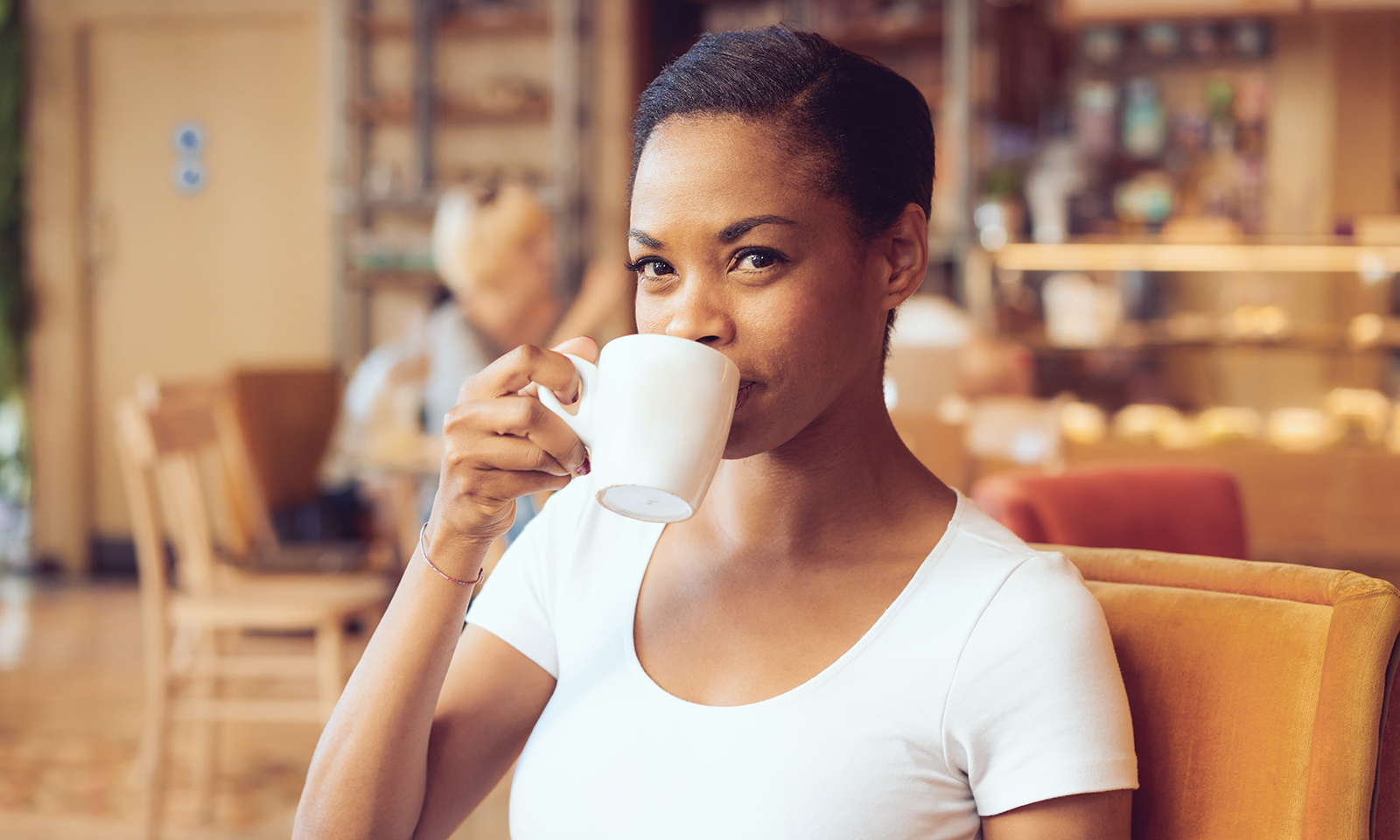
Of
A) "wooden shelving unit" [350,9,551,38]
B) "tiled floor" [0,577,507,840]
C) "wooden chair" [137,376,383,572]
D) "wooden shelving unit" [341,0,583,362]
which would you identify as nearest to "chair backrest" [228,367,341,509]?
"wooden chair" [137,376,383,572]

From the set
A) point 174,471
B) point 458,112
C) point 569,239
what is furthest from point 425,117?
point 174,471

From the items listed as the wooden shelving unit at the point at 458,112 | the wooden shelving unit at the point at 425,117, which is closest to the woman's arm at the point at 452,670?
the wooden shelving unit at the point at 425,117

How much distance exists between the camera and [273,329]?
19.6 feet

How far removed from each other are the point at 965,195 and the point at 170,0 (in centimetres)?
397

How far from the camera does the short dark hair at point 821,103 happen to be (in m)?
0.78

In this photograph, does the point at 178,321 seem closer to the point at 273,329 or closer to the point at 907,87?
the point at 273,329

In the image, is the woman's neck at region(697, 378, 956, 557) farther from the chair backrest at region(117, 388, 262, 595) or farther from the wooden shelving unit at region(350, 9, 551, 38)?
the wooden shelving unit at region(350, 9, 551, 38)

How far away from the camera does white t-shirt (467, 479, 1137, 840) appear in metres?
0.75

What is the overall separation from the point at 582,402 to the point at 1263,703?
505mm

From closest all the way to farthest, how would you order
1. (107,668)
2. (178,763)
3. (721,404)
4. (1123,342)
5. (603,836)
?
1. (721,404)
2. (603,836)
3. (178,763)
4. (1123,342)
5. (107,668)

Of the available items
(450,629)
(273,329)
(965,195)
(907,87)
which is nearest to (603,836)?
(450,629)

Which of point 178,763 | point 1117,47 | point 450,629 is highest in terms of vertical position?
point 1117,47

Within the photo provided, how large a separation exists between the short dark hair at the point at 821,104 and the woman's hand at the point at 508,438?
0.53 ft

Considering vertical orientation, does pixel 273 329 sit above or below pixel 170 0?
below
